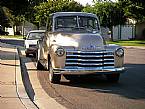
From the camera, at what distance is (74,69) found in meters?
12.6

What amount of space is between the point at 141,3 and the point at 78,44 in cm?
3515

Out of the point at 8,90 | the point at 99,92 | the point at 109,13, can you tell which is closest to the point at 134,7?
the point at 109,13

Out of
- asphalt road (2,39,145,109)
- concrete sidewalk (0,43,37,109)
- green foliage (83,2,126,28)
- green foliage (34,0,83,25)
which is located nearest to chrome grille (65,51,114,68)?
asphalt road (2,39,145,109)

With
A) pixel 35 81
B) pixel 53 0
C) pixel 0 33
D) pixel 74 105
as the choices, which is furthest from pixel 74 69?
pixel 0 33

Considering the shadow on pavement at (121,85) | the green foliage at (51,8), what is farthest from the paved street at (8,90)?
the green foliage at (51,8)

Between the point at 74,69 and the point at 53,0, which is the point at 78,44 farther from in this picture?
the point at 53,0

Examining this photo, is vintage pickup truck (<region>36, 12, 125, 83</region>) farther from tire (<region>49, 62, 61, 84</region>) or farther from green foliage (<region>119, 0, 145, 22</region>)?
green foliage (<region>119, 0, 145, 22</region>)

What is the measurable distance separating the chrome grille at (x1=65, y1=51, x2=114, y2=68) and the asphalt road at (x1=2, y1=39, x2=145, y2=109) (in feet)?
2.06

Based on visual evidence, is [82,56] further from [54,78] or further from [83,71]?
[54,78]

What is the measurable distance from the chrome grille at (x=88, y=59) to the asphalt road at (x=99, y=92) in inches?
24.7

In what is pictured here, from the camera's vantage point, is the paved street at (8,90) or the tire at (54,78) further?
the tire at (54,78)

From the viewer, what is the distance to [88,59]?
12695mm

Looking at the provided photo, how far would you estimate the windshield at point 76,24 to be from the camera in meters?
14.5

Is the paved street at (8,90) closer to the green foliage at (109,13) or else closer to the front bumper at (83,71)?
the front bumper at (83,71)
